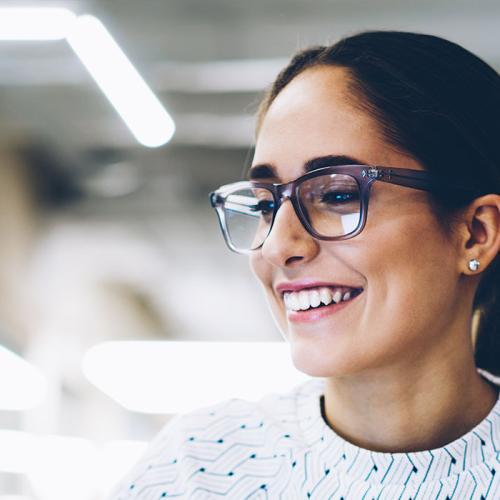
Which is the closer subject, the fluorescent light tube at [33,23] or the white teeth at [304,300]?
the white teeth at [304,300]

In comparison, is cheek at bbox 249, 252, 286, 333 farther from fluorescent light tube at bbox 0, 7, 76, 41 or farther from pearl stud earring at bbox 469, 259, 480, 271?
fluorescent light tube at bbox 0, 7, 76, 41

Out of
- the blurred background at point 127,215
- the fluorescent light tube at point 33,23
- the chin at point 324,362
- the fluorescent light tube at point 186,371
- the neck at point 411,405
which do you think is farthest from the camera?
the fluorescent light tube at point 186,371

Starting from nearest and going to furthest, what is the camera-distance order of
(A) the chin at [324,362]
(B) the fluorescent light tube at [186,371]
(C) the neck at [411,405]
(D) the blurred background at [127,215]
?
(A) the chin at [324,362]
(C) the neck at [411,405]
(D) the blurred background at [127,215]
(B) the fluorescent light tube at [186,371]

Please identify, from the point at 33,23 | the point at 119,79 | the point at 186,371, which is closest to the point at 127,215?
the point at 186,371

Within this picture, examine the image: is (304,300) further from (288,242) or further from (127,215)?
(127,215)

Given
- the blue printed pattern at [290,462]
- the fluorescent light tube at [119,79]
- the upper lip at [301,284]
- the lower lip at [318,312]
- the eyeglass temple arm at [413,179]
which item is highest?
the fluorescent light tube at [119,79]

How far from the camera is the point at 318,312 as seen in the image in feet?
4.05

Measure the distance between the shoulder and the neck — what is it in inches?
6.1

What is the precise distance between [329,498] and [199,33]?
9.43ft

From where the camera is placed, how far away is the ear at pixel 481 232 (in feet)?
4.23

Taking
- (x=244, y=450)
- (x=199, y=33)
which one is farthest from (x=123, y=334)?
(x=244, y=450)

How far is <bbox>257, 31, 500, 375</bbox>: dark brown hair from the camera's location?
4.17 ft

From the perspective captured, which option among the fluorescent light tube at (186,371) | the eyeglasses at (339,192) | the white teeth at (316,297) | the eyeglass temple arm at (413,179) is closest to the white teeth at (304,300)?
the white teeth at (316,297)

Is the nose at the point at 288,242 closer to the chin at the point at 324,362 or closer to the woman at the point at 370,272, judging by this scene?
the woman at the point at 370,272
